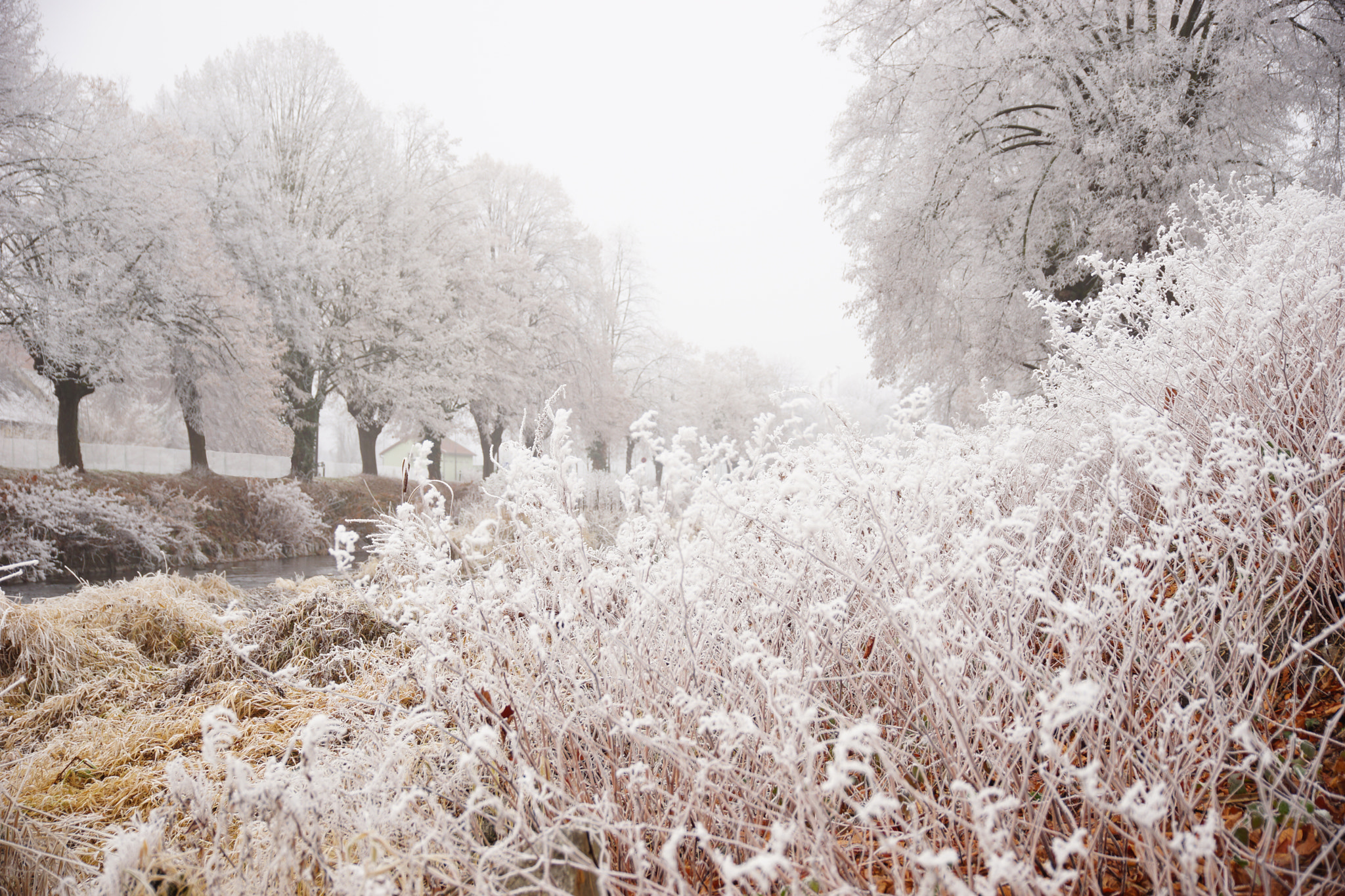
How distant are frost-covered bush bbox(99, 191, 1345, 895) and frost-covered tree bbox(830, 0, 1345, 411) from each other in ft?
20.9

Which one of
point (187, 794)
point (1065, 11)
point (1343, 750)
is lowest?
point (187, 794)

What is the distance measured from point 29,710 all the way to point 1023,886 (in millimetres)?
4578

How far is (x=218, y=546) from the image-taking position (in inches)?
426

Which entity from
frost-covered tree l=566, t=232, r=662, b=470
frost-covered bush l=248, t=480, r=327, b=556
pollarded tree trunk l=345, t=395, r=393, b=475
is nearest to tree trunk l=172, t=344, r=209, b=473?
frost-covered bush l=248, t=480, r=327, b=556

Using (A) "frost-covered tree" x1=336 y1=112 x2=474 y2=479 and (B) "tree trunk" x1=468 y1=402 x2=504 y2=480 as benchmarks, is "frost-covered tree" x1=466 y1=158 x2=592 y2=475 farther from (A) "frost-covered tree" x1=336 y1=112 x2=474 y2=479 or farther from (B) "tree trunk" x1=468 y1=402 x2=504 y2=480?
(A) "frost-covered tree" x1=336 y1=112 x2=474 y2=479

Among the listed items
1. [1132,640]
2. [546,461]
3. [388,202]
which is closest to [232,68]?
[388,202]

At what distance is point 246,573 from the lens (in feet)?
32.4

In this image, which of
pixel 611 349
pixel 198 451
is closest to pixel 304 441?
pixel 198 451

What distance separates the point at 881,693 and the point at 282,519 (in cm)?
1277

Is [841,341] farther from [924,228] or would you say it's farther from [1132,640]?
[1132,640]

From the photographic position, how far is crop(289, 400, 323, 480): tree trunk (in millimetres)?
14672

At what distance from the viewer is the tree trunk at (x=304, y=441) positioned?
48.1ft

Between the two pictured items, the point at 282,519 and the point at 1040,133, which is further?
the point at 282,519

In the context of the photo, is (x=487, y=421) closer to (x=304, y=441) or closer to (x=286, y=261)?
(x=304, y=441)
